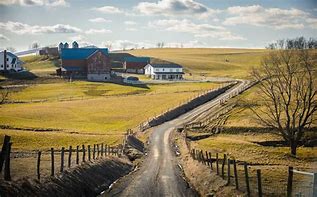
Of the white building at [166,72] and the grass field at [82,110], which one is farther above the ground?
the white building at [166,72]

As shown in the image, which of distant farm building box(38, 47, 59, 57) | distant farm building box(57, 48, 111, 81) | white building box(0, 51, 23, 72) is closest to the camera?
white building box(0, 51, 23, 72)

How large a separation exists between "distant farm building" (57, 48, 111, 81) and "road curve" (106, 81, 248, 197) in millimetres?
55656

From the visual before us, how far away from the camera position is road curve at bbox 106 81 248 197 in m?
19.9

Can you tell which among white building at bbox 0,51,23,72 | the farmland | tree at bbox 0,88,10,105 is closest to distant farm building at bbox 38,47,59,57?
white building at bbox 0,51,23,72

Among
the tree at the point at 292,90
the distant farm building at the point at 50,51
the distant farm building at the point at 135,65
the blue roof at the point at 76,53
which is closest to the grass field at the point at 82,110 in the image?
the tree at the point at 292,90

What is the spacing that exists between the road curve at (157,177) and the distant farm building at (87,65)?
55.7 m

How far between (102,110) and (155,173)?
111 feet

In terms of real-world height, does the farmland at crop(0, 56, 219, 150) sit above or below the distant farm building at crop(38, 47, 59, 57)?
below

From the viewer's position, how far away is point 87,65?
323 feet

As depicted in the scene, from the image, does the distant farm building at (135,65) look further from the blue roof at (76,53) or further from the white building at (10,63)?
the white building at (10,63)

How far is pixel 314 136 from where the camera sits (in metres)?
45.5

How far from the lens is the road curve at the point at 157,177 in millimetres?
19891

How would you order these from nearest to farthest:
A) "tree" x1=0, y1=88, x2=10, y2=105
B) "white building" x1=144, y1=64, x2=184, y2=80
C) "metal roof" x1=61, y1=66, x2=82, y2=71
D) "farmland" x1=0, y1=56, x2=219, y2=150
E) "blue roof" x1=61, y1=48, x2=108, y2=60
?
"farmland" x1=0, y1=56, x2=219, y2=150, "tree" x1=0, y1=88, x2=10, y2=105, "metal roof" x1=61, y1=66, x2=82, y2=71, "blue roof" x1=61, y1=48, x2=108, y2=60, "white building" x1=144, y1=64, x2=184, y2=80

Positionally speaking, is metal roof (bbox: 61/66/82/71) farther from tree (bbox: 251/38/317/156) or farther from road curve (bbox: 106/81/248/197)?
road curve (bbox: 106/81/248/197)
